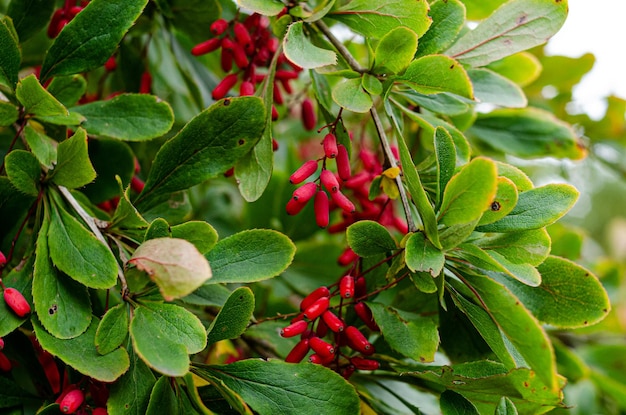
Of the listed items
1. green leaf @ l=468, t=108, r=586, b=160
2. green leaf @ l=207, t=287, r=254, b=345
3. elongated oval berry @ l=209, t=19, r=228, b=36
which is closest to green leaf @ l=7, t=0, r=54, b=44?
elongated oval berry @ l=209, t=19, r=228, b=36

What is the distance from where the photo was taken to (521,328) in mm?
555

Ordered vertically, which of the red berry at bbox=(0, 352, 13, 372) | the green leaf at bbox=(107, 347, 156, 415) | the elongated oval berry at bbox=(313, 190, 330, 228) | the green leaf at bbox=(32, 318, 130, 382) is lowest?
the red berry at bbox=(0, 352, 13, 372)

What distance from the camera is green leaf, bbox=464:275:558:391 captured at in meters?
0.54

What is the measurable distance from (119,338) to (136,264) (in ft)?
0.33

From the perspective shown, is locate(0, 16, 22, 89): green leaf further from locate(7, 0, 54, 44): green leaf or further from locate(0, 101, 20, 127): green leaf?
locate(7, 0, 54, 44): green leaf

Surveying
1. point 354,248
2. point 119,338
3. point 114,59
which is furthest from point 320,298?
point 114,59

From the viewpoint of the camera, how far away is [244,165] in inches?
29.2

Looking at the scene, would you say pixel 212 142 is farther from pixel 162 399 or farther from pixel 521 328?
pixel 521 328

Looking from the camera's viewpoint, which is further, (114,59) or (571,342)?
(571,342)

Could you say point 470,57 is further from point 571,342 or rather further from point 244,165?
point 571,342

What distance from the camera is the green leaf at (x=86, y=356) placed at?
0.58m

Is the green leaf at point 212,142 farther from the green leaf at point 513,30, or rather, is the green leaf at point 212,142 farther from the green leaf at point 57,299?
the green leaf at point 513,30

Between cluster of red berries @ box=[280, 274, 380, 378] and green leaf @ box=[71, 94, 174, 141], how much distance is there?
28 cm

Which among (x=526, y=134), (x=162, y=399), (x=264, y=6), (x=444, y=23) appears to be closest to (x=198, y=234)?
(x=162, y=399)
